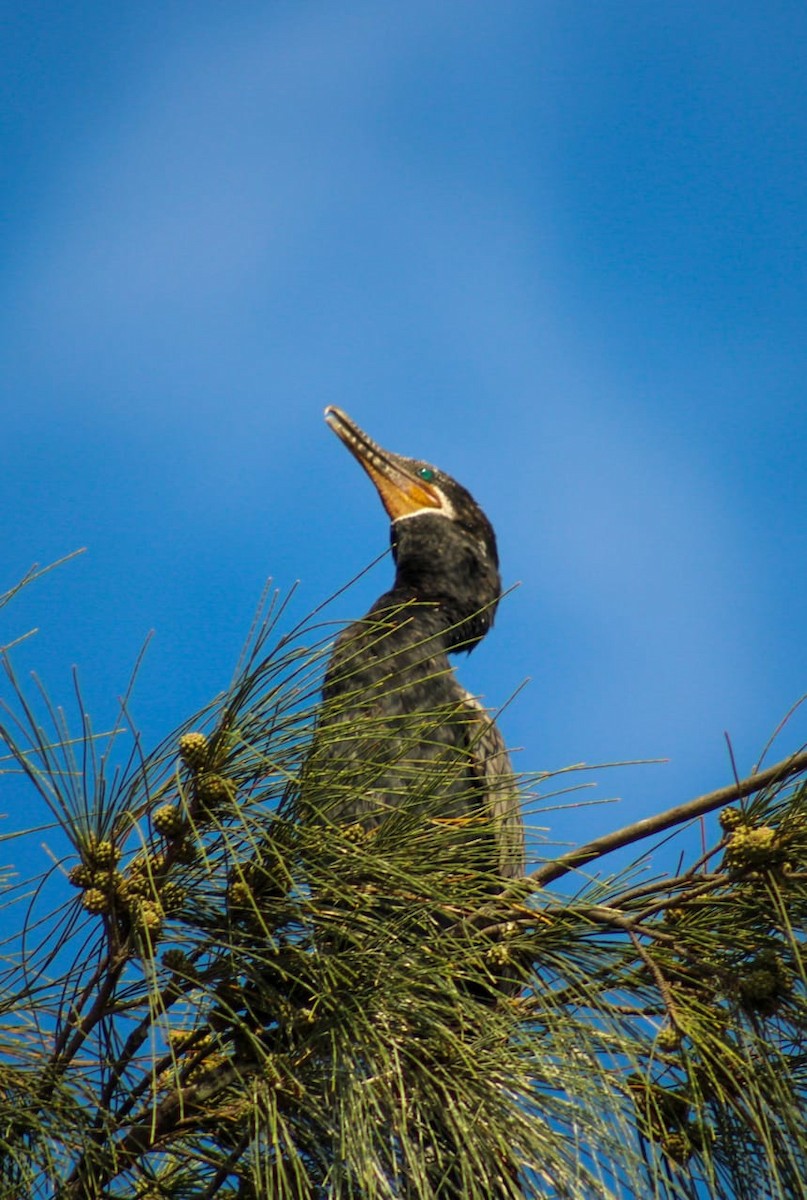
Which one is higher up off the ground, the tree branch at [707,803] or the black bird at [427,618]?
the black bird at [427,618]

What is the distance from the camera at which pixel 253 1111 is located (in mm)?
2000

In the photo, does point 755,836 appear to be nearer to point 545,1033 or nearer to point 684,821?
point 684,821

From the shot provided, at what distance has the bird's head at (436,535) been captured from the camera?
466 cm

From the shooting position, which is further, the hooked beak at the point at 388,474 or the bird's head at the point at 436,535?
the hooked beak at the point at 388,474

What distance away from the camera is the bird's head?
15.3ft

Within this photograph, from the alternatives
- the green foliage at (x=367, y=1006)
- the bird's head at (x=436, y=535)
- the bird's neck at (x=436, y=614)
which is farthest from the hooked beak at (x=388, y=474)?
the green foliage at (x=367, y=1006)

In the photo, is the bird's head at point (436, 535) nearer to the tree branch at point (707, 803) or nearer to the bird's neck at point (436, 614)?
the bird's neck at point (436, 614)

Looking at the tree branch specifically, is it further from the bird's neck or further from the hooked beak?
the hooked beak

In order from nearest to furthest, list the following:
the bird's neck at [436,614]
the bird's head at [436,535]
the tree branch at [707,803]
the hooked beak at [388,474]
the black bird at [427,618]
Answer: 1. the tree branch at [707,803]
2. the black bird at [427,618]
3. the bird's neck at [436,614]
4. the bird's head at [436,535]
5. the hooked beak at [388,474]

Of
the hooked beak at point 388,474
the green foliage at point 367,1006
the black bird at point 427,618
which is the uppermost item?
the hooked beak at point 388,474

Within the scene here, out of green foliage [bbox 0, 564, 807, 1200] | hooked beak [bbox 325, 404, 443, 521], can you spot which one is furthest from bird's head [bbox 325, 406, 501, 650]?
green foliage [bbox 0, 564, 807, 1200]

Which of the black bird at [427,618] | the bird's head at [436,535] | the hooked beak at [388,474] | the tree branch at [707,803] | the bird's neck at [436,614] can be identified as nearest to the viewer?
the tree branch at [707,803]

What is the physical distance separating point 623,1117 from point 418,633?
2486 mm

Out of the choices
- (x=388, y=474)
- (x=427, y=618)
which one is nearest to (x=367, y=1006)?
(x=427, y=618)
